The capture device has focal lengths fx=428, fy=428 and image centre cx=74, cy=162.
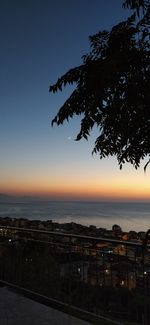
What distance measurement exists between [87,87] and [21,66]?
905 centimetres

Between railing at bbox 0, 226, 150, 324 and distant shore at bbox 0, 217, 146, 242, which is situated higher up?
distant shore at bbox 0, 217, 146, 242

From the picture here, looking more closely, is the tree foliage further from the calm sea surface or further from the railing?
the calm sea surface

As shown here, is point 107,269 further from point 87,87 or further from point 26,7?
point 26,7

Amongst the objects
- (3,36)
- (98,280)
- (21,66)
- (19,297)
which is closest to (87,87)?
(98,280)

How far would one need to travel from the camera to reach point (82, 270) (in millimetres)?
4918

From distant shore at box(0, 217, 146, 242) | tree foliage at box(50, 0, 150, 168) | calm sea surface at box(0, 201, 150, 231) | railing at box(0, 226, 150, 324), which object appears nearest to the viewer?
tree foliage at box(50, 0, 150, 168)

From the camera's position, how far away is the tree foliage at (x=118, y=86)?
7.80 feet

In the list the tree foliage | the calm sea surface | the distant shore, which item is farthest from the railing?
the calm sea surface

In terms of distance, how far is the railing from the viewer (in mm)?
4172

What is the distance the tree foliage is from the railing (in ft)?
3.93

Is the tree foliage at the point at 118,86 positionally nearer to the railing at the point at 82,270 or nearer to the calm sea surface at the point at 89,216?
the railing at the point at 82,270

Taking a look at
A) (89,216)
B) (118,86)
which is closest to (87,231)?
(118,86)

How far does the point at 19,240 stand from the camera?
6.07 m

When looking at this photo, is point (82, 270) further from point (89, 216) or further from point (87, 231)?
point (89, 216)
